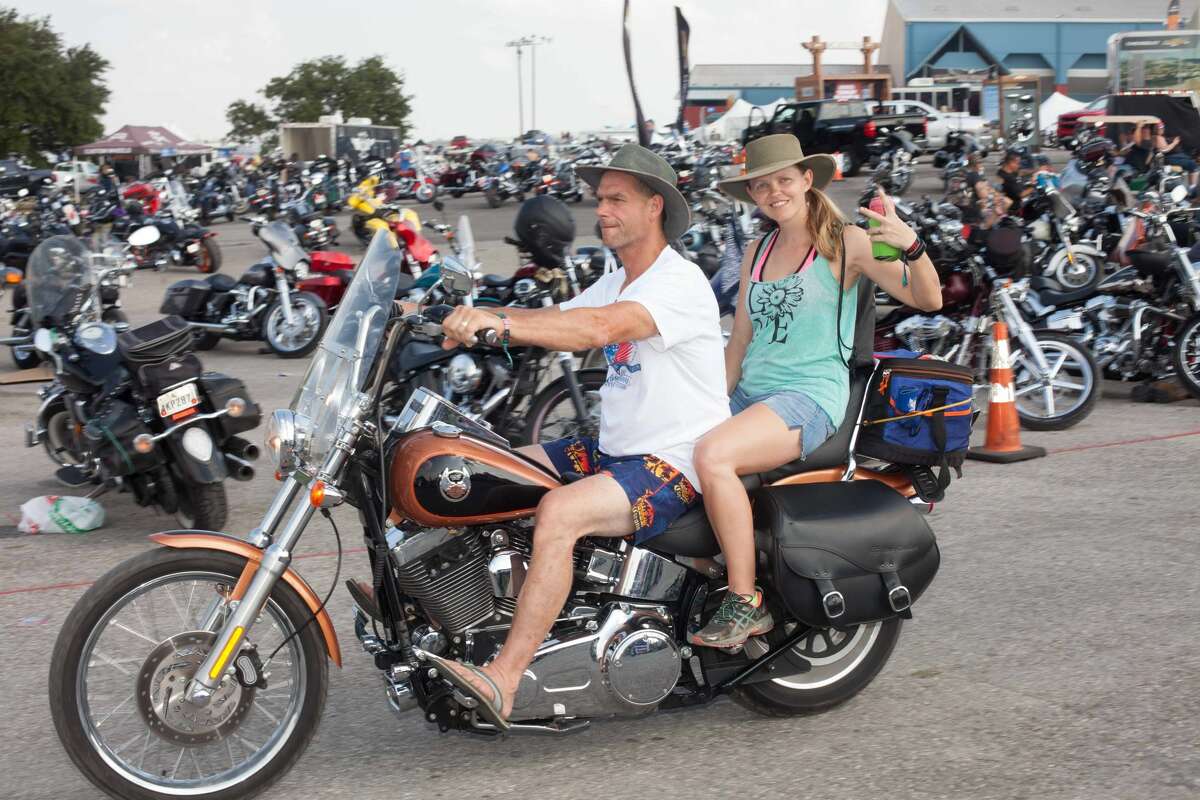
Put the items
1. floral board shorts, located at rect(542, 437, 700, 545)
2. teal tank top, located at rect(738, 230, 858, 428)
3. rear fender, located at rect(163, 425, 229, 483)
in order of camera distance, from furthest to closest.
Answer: rear fender, located at rect(163, 425, 229, 483) < teal tank top, located at rect(738, 230, 858, 428) < floral board shorts, located at rect(542, 437, 700, 545)

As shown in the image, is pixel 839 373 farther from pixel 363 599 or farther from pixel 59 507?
pixel 59 507

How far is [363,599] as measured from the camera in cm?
366

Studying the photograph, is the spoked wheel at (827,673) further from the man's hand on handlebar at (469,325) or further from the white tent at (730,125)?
the white tent at (730,125)

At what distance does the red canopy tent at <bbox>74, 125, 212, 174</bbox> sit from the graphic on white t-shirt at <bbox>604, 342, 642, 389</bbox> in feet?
181

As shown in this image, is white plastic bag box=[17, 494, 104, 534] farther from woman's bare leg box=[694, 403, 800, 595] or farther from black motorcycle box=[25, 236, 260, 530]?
woman's bare leg box=[694, 403, 800, 595]

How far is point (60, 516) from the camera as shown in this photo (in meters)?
6.49

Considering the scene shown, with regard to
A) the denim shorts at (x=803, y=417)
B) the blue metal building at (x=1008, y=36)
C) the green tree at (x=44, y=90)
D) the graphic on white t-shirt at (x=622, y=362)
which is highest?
the blue metal building at (x=1008, y=36)

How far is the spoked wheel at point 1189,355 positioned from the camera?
28.8 ft

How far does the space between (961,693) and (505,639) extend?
1.65 m

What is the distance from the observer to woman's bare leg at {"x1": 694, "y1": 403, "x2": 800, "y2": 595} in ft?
→ 11.8

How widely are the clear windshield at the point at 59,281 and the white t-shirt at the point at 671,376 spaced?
4.13 metres

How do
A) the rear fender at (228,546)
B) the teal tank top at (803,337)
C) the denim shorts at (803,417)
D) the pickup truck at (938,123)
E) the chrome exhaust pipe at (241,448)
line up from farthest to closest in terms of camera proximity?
the pickup truck at (938,123), the chrome exhaust pipe at (241,448), the teal tank top at (803,337), the denim shorts at (803,417), the rear fender at (228,546)

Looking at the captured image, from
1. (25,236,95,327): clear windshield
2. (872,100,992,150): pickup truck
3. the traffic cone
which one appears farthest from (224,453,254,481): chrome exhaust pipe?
(872,100,992,150): pickup truck

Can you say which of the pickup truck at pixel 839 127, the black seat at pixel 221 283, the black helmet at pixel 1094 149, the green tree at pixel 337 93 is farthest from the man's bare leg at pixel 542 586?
the green tree at pixel 337 93
